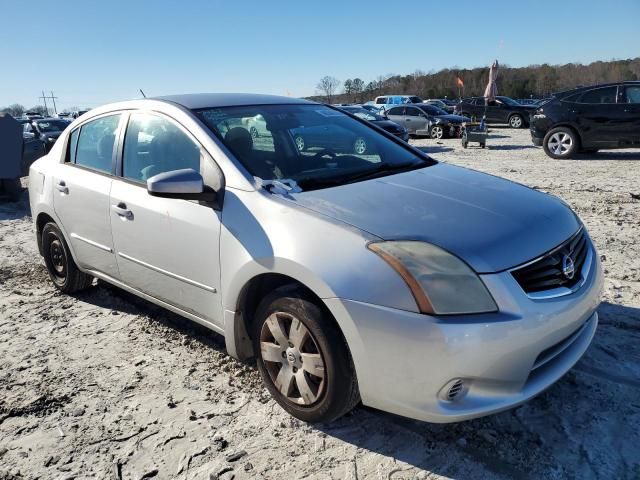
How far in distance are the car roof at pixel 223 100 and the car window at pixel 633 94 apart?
9.85 m

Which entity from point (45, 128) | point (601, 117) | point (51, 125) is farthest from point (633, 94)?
point (51, 125)

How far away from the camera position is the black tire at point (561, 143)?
1159 centimetres

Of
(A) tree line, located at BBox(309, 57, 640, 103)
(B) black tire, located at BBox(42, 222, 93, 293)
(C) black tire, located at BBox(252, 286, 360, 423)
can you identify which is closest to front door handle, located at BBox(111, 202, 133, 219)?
(B) black tire, located at BBox(42, 222, 93, 293)

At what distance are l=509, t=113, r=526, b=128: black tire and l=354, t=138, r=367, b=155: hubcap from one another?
23215mm

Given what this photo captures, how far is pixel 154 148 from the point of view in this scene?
129 inches

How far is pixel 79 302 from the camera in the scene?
437cm

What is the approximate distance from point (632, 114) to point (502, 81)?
246ft

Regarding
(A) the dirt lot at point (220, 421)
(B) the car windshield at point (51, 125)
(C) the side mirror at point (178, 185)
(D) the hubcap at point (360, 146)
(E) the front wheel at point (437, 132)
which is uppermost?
(B) the car windshield at point (51, 125)

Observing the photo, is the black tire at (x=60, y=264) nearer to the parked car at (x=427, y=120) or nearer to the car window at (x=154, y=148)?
the car window at (x=154, y=148)

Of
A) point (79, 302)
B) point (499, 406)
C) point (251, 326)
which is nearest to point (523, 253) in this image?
point (499, 406)

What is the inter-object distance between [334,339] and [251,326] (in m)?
0.63

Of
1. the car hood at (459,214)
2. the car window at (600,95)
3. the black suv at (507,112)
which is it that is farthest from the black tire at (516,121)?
the car hood at (459,214)

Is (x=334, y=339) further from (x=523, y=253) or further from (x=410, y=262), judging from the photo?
(x=523, y=253)

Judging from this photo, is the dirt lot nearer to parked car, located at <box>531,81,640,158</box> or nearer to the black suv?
parked car, located at <box>531,81,640,158</box>
